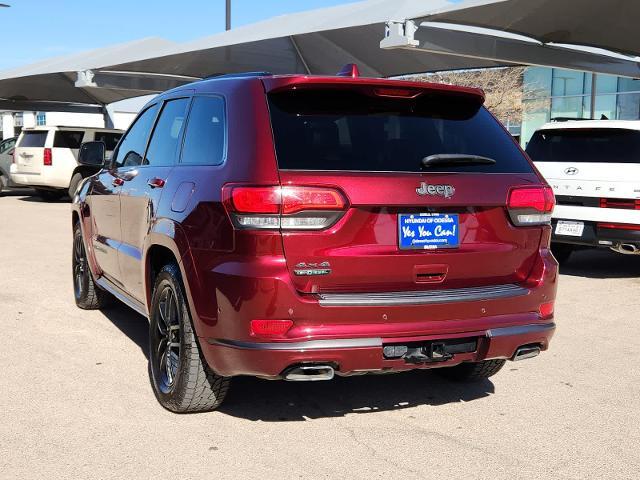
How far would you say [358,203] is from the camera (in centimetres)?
347

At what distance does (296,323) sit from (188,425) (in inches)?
38.5

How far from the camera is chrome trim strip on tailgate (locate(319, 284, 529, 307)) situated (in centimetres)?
347

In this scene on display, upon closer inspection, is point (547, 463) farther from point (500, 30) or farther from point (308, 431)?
point (500, 30)

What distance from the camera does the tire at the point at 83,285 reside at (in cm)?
657

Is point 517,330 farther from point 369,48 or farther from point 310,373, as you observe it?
point 369,48

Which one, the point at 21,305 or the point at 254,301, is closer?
the point at 254,301

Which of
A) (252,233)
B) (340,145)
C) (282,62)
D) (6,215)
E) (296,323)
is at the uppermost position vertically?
(282,62)

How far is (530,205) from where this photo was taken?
13.0 ft

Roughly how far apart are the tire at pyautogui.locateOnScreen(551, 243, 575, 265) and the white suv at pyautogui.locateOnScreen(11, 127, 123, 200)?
12.2 meters

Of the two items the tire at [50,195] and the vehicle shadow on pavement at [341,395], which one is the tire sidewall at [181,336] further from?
the tire at [50,195]

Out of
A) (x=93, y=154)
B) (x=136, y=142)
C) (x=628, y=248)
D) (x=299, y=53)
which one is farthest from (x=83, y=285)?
(x=299, y=53)

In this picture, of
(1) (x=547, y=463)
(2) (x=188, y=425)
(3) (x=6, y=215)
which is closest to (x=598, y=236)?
(1) (x=547, y=463)

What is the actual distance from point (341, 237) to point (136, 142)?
2.51 metres

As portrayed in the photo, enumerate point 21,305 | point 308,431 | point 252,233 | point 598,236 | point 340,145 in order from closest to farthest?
point 252,233, point 340,145, point 308,431, point 21,305, point 598,236
